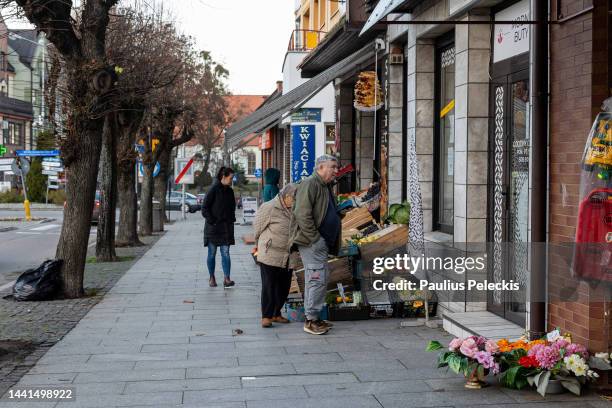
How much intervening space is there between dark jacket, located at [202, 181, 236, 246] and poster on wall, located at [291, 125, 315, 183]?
24.2ft

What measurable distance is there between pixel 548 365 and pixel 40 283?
8.08 m

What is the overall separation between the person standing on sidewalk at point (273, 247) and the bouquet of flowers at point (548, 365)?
353 cm

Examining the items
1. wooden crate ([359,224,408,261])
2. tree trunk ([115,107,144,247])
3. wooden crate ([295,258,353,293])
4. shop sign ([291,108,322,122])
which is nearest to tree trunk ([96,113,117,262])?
tree trunk ([115,107,144,247])

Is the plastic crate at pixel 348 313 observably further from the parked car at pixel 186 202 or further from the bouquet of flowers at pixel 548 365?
the parked car at pixel 186 202

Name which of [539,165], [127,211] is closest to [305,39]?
[127,211]

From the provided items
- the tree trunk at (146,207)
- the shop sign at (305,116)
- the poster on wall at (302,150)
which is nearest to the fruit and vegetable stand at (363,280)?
the poster on wall at (302,150)

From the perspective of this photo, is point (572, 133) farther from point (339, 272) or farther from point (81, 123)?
point (81, 123)

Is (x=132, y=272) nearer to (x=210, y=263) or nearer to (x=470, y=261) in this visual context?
(x=210, y=263)

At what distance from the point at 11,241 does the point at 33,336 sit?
1886 cm

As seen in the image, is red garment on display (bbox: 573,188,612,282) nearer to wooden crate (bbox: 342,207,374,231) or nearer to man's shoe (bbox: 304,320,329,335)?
man's shoe (bbox: 304,320,329,335)

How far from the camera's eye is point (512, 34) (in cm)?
856

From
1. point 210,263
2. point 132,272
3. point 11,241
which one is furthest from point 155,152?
point 210,263

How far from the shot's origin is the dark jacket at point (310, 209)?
29.0 feet

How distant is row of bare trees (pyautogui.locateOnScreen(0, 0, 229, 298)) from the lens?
12406 mm
